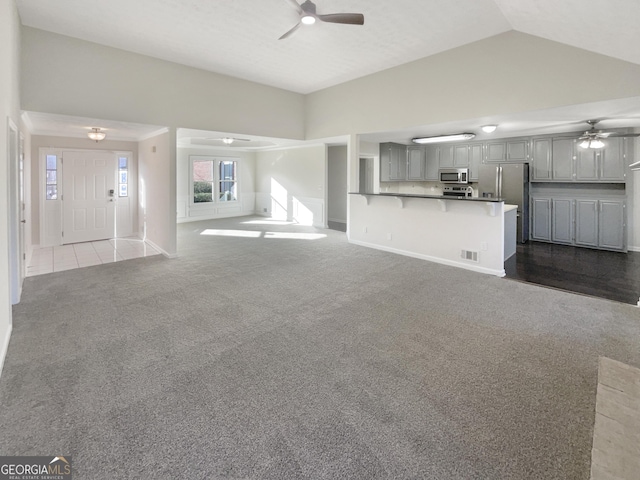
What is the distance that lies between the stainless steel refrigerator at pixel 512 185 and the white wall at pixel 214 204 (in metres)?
7.89

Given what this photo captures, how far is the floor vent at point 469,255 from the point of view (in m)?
5.41

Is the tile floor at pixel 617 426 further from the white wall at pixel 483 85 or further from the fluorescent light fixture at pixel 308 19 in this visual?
the white wall at pixel 483 85

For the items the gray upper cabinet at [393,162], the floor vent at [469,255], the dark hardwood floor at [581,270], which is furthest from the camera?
the gray upper cabinet at [393,162]

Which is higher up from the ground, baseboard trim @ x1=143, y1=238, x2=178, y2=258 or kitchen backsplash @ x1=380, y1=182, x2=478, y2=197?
kitchen backsplash @ x1=380, y1=182, x2=478, y2=197

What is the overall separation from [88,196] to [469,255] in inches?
314

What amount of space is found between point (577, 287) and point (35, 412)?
5.71 m

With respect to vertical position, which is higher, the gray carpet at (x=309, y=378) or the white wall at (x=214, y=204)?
the white wall at (x=214, y=204)

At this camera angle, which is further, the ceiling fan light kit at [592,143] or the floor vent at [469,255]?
the ceiling fan light kit at [592,143]

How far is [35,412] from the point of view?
2061mm

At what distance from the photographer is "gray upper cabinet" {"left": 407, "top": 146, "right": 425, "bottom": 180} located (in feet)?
29.7

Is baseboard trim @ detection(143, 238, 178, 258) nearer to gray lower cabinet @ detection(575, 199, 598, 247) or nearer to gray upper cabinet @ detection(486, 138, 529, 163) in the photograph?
gray upper cabinet @ detection(486, 138, 529, 163)

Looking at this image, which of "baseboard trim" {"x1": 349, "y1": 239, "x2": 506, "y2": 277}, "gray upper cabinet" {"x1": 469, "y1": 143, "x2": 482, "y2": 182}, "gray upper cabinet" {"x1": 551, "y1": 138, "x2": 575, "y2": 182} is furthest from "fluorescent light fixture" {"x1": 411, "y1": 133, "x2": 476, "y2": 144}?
"baseboard trim" {"x1": 349, "y1": 239, "x2": 506, "y2": 277}

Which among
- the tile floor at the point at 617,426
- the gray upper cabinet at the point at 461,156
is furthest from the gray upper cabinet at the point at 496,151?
the tile floor at the point at 617,426

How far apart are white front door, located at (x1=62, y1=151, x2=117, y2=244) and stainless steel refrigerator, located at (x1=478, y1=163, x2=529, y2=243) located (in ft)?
28.2
